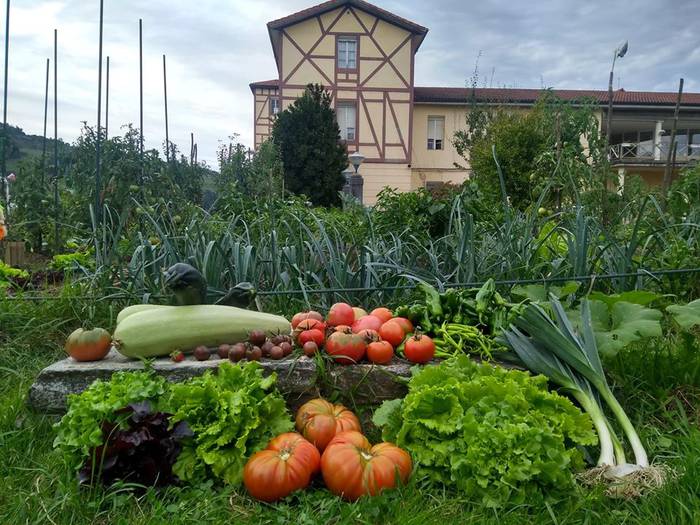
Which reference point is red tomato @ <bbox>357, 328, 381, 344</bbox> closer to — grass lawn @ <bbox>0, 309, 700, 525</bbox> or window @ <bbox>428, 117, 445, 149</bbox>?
grass lawn @ <bbox>0, 309, 700, 525</bbox>

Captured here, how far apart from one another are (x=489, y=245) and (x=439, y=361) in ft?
5.06

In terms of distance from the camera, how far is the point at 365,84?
21641 millimetres

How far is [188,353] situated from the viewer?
7.52 feet

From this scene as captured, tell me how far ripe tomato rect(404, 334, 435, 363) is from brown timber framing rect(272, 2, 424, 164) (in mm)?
19973

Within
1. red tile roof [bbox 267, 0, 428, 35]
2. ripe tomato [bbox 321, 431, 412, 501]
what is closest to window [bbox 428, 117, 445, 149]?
red tile roof [bbox 267, 0, 428, 35]

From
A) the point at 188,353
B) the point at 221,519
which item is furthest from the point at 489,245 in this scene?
the point at 221,519

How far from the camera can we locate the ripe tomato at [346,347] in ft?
6.97

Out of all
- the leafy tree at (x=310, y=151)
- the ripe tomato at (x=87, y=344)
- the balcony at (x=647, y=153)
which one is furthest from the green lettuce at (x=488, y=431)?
the balcony at (x=647, y=153)

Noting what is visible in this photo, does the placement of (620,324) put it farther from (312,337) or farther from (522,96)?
(522,96)

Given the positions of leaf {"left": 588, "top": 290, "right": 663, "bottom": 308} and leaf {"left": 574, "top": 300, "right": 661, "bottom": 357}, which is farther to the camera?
leaf {"left": 588, "top": 290, "right": 663, "bottom": 308}

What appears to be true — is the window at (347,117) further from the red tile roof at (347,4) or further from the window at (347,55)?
the red tile roof at (347,4)

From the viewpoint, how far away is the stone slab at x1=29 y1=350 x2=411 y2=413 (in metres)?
2.11

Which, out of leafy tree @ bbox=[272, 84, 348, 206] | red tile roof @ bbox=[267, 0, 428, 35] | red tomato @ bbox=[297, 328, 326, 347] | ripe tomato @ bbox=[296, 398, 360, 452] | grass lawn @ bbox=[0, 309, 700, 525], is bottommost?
grass lawn @ bbox=[0, 309, 700, 525]

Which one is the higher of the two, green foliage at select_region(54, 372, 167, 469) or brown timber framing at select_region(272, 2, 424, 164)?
brown timber framing at select_region(272, 2, 424, 164)
